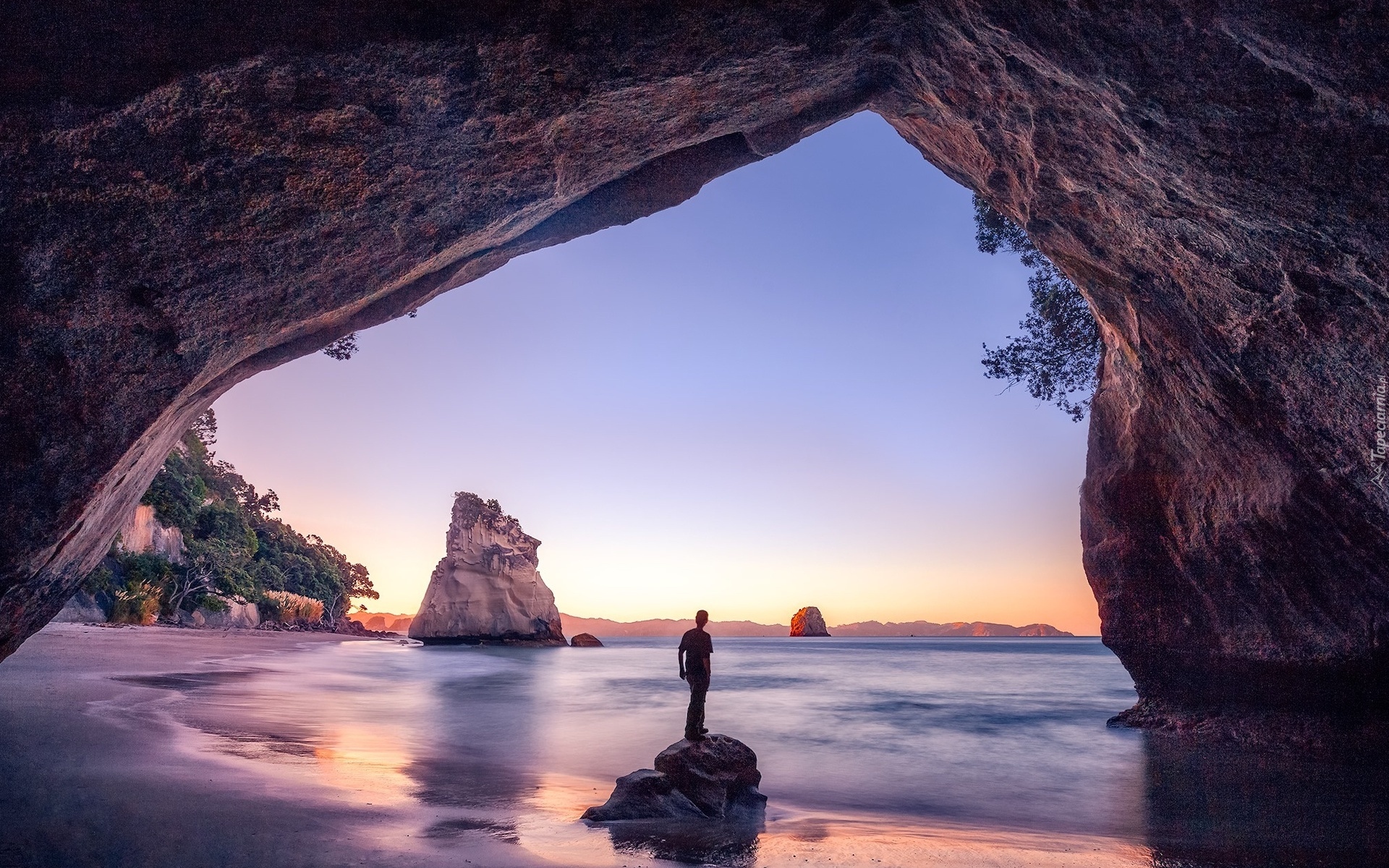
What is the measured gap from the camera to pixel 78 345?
4.89 m

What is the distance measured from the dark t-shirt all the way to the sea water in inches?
71.5

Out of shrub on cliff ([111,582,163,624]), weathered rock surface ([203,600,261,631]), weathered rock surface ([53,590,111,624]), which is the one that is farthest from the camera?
weathered rock surface ([203,600,261,631])

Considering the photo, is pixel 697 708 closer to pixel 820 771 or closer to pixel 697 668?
pixel 697 668

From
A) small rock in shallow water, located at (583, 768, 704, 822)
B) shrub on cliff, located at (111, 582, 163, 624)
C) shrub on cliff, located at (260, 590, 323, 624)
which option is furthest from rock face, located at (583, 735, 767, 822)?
shrub on cliff, located at (260, 590, 323, 624)

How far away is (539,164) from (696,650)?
233 inches

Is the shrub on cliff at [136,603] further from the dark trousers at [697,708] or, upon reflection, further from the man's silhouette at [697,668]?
the dark trousers at [697,708]

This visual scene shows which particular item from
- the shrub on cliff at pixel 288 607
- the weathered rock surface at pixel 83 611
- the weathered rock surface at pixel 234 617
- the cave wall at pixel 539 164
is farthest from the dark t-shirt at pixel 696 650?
the shrub on cliff at pixel 288 607

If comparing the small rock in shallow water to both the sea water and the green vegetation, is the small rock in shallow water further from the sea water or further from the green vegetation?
the green vegetation

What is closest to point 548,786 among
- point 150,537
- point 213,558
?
point 150,537

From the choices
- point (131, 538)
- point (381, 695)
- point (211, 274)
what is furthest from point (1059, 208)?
point (131, 538)

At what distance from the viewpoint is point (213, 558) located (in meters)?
41.6

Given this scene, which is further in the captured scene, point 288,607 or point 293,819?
point 288,607

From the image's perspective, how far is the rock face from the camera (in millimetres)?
7152

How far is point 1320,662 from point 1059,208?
24.0 ft
